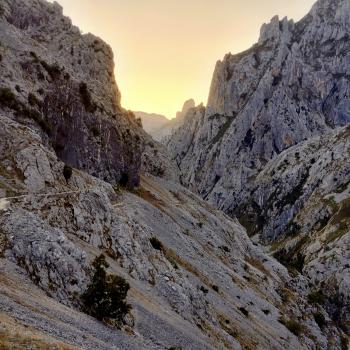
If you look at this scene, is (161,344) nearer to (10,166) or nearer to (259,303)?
(10,166)

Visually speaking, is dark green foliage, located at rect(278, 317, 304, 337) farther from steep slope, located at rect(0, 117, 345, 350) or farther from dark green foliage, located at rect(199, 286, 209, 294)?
dark green foliage, located at rect(199, 286, 209, 294)

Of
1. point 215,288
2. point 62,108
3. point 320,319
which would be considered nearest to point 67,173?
point 62,108

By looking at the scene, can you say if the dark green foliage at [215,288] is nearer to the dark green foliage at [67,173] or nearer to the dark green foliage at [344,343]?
the dark green foliage at [67,173]

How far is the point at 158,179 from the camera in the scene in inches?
3516

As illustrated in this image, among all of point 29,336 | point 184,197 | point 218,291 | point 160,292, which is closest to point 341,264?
point 184,197

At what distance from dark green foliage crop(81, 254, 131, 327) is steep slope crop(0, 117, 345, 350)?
835 mm

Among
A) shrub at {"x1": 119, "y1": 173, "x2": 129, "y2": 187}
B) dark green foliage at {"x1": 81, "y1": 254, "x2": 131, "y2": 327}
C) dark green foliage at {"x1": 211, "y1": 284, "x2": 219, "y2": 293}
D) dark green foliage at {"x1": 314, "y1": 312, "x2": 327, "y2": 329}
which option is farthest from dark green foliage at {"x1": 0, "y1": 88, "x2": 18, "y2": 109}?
dark green foliage at {"x1": 314, "y1": 312, "x2": 327, "y2": 329}

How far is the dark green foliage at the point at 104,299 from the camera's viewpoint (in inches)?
1045

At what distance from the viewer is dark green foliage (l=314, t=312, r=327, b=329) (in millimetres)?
66938

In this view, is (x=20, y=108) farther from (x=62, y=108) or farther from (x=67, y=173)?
(x=67, y=173)

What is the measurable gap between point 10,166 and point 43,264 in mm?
14517

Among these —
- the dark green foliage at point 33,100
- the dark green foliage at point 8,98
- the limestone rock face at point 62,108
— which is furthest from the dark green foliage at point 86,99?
the dark green foliage at point 8,98

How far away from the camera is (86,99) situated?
6431 cm

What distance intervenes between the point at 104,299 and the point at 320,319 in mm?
52389
